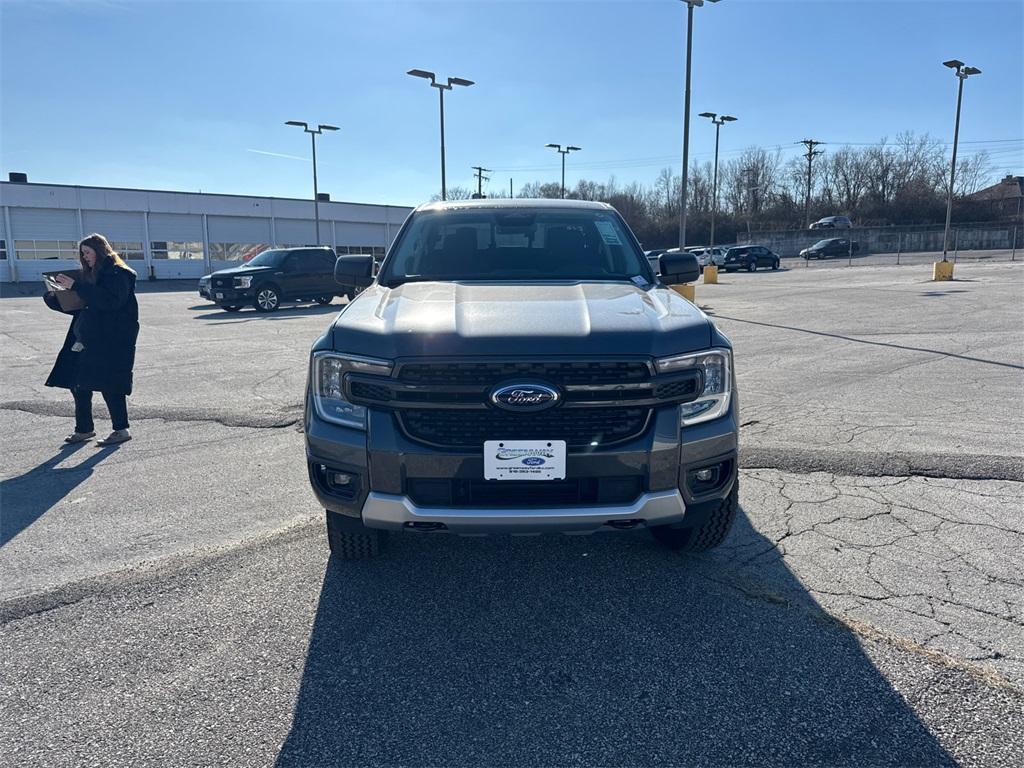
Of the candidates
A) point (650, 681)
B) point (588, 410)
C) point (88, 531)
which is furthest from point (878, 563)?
point (88, 531)

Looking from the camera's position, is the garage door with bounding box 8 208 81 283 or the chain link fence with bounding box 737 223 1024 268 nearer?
the garage door with bounding box 8 208 81 283

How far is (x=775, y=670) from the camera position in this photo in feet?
9.02

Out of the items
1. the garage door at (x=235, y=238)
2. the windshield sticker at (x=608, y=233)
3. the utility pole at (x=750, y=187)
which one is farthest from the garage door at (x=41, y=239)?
the utility pole at (x=750, y=187)

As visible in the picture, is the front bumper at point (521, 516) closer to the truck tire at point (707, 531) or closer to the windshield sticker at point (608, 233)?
the truck tire at point (707, 531)

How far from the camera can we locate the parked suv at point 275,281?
19.5 metres

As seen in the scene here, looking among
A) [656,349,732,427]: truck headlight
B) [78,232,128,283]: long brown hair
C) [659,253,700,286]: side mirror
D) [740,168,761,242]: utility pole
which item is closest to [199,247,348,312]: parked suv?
[78,232,128,283]: long brown hair

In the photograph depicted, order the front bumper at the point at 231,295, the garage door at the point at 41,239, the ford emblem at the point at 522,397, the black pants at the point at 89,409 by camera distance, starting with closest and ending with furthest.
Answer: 1. the ford emblem at the point at 522,397
2. the black pants at the point at 89,409
3. the front bumper at the point at 231,295
4. the garage door at the point at 41,239

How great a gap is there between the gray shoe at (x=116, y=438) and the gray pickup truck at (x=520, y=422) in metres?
3.89

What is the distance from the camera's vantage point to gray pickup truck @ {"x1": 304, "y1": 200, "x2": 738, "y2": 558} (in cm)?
292

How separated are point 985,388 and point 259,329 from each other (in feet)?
42.1

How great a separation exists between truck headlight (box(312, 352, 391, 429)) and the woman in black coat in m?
3.58

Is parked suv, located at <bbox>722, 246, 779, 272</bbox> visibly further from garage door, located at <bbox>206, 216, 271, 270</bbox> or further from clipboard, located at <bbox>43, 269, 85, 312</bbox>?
clipboard, located at <bbox>43, 269, 85, 312</bbox>

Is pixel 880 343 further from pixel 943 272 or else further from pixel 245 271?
pixel 943 272

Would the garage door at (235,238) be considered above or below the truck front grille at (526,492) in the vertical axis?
above
